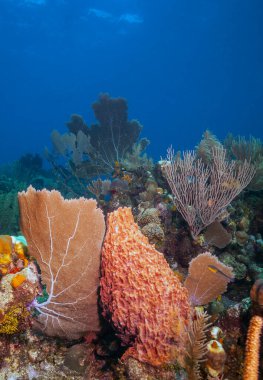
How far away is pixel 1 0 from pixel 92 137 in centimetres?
5159

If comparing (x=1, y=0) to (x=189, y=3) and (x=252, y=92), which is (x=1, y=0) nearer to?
(x=189, y=3)

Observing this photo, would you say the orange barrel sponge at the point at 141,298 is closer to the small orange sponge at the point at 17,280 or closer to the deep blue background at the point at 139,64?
the small orange sponge at the point at 17,280

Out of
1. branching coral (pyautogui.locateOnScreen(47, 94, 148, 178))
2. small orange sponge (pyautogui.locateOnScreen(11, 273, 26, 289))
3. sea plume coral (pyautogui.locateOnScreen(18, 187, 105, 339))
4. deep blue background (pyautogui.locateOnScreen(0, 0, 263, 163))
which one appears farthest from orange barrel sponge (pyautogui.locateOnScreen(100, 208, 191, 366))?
deep blue background (pyautogui.locateOnScreen(0, 0, 263, 163))

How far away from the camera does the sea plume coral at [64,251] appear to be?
2570mm

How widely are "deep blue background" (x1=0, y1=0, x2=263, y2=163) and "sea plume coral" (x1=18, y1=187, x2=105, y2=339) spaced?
2295cm

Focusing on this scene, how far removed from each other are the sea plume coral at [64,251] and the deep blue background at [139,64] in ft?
75.3

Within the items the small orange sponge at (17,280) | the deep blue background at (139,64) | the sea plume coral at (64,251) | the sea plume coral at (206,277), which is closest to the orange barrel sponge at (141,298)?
the sea plume coral at (64,251)

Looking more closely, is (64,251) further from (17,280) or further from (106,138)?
(106,138)

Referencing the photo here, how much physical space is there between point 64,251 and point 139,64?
99.4 metres

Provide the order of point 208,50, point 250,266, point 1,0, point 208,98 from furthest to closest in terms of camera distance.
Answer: point 208,98, point 208,50, point 1,0, point 250,266

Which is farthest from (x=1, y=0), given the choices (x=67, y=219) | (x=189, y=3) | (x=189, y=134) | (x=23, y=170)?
(x=189, y=134)

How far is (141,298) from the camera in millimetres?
2516

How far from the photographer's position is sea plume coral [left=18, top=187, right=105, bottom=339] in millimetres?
2570

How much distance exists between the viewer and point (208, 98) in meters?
99.2
